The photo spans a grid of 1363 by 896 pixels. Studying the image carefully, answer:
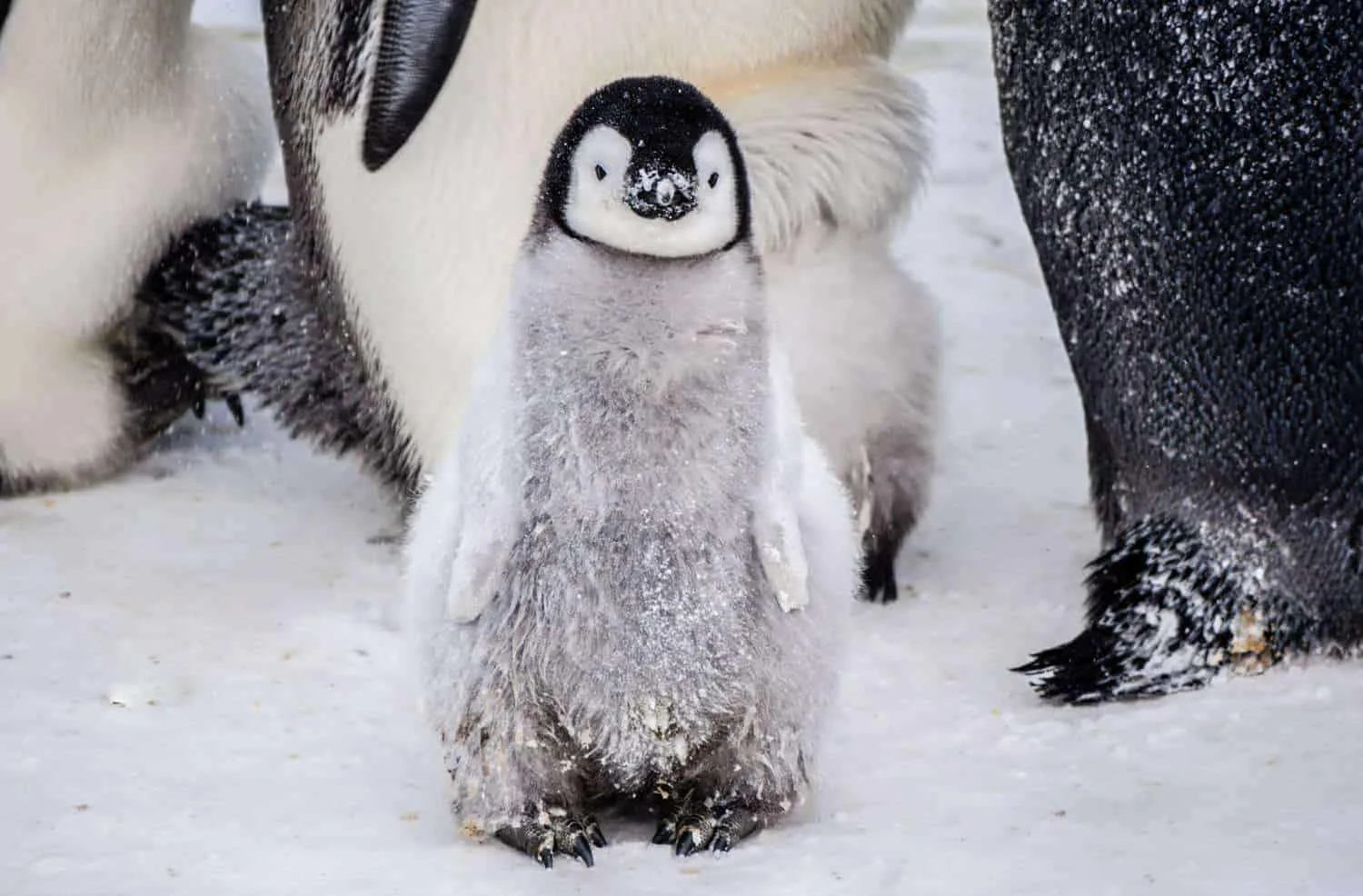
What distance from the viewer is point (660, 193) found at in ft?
4.20

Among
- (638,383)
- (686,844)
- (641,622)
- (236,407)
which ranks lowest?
(236,407)

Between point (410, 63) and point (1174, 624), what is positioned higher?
point (410, 63)

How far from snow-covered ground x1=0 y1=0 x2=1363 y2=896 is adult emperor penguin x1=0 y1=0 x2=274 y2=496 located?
8 cm

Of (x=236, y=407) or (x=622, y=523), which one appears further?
(x=236, y=407)

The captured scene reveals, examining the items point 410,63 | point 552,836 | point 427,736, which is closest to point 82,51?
point 410,63

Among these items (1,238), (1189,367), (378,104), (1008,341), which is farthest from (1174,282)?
(1,238)

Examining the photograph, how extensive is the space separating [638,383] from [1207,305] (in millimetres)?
497

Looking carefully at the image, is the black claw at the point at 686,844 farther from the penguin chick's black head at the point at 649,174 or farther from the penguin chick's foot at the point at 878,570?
the penguin chick's foot at the point at 878,570

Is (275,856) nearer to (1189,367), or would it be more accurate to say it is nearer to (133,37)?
(1189,367)

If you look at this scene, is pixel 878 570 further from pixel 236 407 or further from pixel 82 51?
pixel 82 51

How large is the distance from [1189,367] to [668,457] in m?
0.48

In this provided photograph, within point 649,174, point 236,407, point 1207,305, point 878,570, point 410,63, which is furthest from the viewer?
point 236,407

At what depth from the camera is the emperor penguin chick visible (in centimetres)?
133

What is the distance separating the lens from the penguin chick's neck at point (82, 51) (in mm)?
2201
